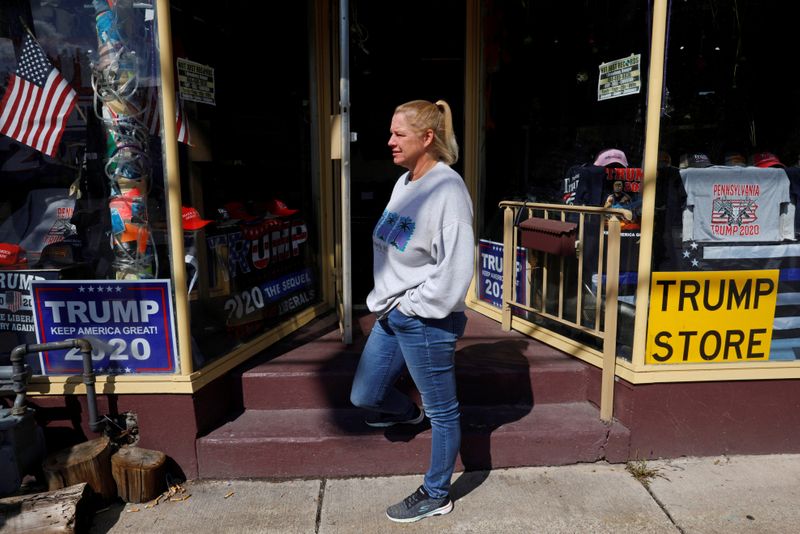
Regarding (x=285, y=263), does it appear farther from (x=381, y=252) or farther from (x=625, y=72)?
(x=625, y=72)

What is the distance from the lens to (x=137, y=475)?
2.95m

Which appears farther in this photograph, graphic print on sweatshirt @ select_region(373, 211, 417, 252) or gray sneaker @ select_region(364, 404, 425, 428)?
gray sneaker @ select_region(364, 404, 425, 428)

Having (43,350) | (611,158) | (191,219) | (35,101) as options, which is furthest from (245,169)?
(611,158)

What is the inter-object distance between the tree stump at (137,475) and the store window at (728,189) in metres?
2.72

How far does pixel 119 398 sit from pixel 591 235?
283 centimetres

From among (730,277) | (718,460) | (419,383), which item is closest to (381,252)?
(419,383)

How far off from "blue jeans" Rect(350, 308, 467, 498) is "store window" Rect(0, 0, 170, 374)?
3.63ft

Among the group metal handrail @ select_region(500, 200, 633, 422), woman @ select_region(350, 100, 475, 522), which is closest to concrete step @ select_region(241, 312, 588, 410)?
metal handrail @ select_region(500, 200, 633, 422)

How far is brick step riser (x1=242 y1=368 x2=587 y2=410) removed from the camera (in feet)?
11.5

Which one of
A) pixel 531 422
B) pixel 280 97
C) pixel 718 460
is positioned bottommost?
pixel 718 460

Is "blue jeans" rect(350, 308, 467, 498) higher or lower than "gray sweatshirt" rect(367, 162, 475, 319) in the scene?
lower

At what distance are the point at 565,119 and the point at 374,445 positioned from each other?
2495 millimetres

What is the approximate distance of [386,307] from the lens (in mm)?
2680

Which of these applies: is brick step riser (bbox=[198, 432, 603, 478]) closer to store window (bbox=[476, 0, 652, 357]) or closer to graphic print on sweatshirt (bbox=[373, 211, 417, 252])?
store window (bbox=[476, 0, 652, 357])
